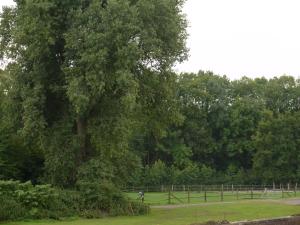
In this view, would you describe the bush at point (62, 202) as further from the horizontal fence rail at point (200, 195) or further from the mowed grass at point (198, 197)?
the mowed grass at point (198, 197)

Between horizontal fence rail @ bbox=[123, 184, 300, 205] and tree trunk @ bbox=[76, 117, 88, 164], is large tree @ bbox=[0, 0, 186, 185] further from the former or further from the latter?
horizontal fence rail @ bbox=[123, 184, 300, 205]

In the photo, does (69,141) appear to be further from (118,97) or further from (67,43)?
(67,43)

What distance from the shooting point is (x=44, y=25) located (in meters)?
33.4

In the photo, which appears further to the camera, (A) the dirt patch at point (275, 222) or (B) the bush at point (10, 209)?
(B) the bush at point (10, 209)

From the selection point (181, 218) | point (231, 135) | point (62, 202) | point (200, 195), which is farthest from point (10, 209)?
point (231, 135)

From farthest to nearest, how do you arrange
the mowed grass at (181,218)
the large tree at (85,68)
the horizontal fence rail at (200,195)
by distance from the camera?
the horizontal fence rail at (200,195)
the large tree at (85,68)
the mowed grass at (181,218)

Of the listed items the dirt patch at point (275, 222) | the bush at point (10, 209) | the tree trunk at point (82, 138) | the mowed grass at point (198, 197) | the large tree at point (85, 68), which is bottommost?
the dirt patch at point (275, 222)

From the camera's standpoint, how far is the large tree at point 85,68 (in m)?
32.8

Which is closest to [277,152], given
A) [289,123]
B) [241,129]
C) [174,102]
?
[289,123]

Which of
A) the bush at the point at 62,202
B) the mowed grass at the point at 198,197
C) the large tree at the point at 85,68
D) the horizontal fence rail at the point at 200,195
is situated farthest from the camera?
the horizontal fence rail at the point at 200,195

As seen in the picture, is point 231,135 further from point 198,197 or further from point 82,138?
point 82,138

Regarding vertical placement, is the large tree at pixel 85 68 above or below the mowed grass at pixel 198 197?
above

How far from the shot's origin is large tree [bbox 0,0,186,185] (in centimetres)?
3281

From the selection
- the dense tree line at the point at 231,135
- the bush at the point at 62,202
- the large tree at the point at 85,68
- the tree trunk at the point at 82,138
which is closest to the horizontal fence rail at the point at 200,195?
the dense tree line at the point at 231,135
